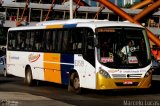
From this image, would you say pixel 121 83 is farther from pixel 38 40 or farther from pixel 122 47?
pixel 38 40

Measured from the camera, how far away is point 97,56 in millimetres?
17078

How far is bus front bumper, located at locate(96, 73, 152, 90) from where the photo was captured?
55.2 feet

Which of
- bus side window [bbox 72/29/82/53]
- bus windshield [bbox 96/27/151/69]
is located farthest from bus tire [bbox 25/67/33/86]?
bus windshield [bbox 96/27/151/69]

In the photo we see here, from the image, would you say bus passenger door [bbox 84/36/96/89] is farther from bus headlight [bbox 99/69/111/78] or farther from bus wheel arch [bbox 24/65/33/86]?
bus wheel arch [bbox 24/65/33/86]

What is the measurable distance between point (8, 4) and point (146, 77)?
70731 millimetres

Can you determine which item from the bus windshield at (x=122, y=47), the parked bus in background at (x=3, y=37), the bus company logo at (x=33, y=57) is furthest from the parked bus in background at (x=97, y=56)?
the parked bus in background at (x=3, y=37)

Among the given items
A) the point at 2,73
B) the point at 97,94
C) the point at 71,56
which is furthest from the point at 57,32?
the point at 2,73

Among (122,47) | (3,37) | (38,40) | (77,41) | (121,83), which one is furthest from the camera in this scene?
(3,37)

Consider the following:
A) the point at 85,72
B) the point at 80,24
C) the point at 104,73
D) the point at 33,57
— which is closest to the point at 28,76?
the point at 33,57

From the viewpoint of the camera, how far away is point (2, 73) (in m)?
33.9

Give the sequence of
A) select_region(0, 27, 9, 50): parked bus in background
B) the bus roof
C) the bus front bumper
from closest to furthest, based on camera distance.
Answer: the bus front bumper
the bus roof
select_region(0, 27, 9, 50): parked bus in background

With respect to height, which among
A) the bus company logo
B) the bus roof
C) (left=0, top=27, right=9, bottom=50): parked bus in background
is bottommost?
(left=0, top=27, right=9, bottom=50): parked bus in background

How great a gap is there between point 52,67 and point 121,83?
4.03m

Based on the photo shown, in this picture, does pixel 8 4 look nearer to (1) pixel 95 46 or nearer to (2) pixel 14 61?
(2) pixel 14 61
